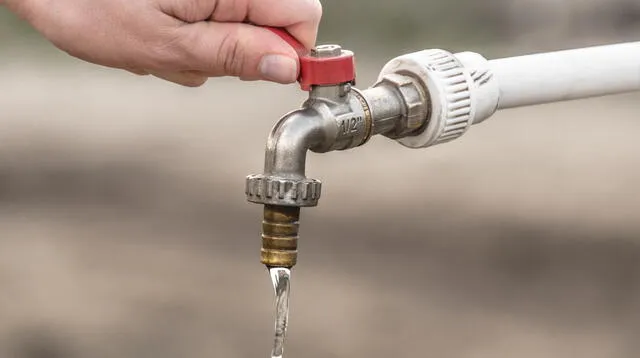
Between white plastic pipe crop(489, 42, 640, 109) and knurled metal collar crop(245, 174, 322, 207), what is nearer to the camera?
knurled metal collar crop(245, 174, 322, 207)

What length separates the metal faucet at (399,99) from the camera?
2.46 feet

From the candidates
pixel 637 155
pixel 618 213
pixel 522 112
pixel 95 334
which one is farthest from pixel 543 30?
pixel 95 334

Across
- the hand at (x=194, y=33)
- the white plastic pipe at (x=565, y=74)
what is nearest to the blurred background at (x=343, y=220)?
the white plastic pipe at (x=565, y=74)

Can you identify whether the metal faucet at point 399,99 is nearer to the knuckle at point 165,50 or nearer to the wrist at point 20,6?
the knuckle at point 165,50

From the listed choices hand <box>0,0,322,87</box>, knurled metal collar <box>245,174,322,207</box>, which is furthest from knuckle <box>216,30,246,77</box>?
knurled metal collar <box>245,174,322,207</box>

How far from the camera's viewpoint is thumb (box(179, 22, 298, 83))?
31.0 inches

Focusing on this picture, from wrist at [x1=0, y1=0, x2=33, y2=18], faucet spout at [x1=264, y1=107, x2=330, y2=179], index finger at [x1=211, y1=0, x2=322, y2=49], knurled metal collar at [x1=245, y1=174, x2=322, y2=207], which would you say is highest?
wrist at [x1=0, y1=0, x2=33, y2=18]

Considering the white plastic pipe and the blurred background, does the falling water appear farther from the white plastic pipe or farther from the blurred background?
the blurred background

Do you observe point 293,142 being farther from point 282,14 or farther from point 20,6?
point 20,6

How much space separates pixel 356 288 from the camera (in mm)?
1998

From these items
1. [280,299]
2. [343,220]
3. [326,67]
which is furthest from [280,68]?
[343,220]

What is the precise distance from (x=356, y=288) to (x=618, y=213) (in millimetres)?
501

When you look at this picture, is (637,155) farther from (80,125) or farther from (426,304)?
(80,125)

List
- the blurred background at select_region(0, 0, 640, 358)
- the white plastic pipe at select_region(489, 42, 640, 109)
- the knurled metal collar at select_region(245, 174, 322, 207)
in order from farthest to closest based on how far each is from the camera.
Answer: the blurred background at select_region(0, 0, 640, 358) < the white plastic pipe at select_region(489, 42, 640, 109) < the knurled metal collar at select_region(245, 174, 322, 207)
